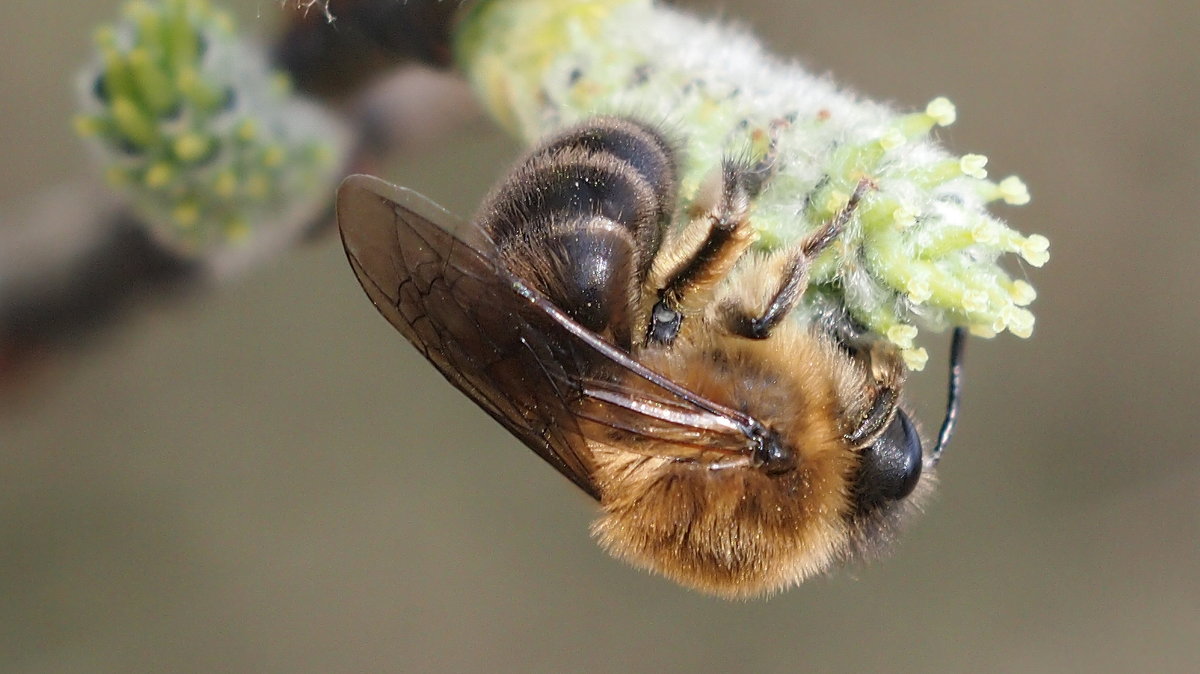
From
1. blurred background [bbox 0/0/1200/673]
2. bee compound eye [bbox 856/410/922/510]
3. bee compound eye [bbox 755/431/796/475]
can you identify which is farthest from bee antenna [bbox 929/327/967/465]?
blurred background [bbox 0/0/1200/673]

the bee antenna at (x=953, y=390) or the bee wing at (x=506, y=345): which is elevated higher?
the bee antenna at (x=953, y=390)

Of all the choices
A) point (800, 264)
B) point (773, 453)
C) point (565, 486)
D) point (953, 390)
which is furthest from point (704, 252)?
point (565, 486)

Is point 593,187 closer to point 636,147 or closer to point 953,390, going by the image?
point 636,147

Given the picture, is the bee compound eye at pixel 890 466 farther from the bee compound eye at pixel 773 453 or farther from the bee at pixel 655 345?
the bee compound eye at pixel 773 453

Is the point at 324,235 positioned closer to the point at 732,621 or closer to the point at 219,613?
the point at 219,613

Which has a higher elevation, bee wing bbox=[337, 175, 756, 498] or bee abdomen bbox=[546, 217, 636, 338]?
bee abdomen bbox=[546, 217, 636, 338]

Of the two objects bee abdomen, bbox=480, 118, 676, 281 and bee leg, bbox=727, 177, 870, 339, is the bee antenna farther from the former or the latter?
bee abdomen, bbox=480, 118, 676, 281

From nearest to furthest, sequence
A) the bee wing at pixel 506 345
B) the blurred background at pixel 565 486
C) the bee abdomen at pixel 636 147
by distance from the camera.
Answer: the bee wing at pixel 506 345
the bee abdomen at pixel 636 147
the blurred background at pixel 565 486

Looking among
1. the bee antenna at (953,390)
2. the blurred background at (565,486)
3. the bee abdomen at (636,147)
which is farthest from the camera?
the blurred background at (565,486)

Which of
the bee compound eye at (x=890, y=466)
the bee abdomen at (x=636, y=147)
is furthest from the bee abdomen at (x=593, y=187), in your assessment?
the bee compound eye at (x=890, y=466)
